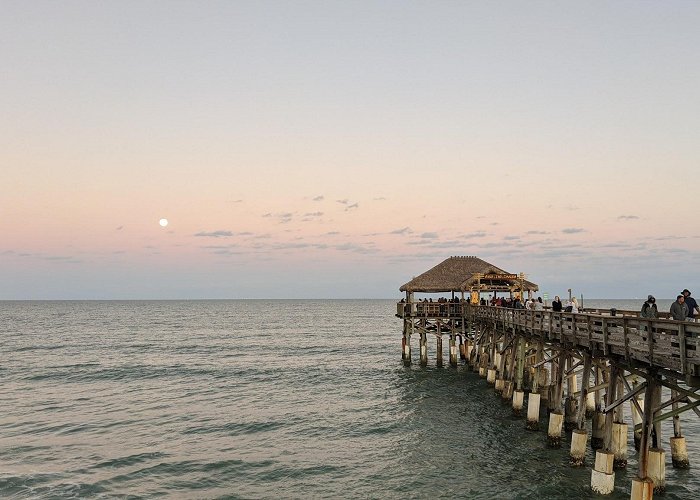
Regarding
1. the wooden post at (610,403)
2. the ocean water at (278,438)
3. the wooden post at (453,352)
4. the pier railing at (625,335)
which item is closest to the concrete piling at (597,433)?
the ocean water at (278,438)

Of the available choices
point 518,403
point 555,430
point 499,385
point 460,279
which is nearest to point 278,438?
point 518,403

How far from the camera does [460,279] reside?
1583 inches

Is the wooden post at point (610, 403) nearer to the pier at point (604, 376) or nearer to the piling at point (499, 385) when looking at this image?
the pier at point (604, 376)

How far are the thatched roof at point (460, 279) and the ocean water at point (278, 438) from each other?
578cm

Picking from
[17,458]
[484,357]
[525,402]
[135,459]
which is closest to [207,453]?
[135,459]

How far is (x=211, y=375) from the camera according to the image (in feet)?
133

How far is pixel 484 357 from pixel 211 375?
19532 mm

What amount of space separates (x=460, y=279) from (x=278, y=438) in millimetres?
21278

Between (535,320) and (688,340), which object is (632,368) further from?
(535,320)

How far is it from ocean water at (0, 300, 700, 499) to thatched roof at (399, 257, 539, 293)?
19.0 feet

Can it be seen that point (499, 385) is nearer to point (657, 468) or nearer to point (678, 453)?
point (678, 453)

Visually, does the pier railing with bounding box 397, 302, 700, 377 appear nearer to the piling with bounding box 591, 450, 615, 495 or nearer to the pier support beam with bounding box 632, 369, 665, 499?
the pier support beam with bounding box 632, 369, 665, 499

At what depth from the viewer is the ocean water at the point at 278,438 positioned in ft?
56.1

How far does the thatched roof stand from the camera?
38.1 metres
